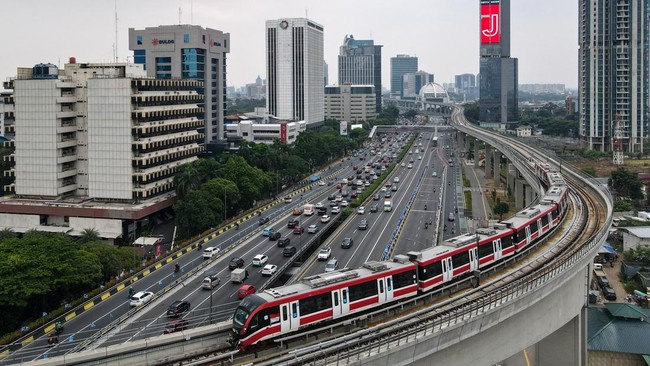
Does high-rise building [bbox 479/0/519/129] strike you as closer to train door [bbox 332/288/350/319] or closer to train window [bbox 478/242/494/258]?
train window [bbox 478/242/494/258]

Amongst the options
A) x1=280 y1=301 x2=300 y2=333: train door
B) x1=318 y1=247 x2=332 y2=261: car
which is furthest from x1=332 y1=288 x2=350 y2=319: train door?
x1=318 y1=247 x2=332 y2=261: car

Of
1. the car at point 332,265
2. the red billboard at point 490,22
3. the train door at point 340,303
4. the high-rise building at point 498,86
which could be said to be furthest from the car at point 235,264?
the high-rise building at point 498,86

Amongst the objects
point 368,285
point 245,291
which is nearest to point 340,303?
point 368,285

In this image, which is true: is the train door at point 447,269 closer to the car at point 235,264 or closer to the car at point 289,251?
the car at point 235,264

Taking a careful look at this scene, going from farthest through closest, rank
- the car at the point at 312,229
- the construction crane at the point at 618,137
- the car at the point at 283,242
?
the construction crane at the point at 618,137 < the car at the point at 312,229 < the car at the point at 283,242

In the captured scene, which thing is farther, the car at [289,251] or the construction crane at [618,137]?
the construction crane at [618,137]
